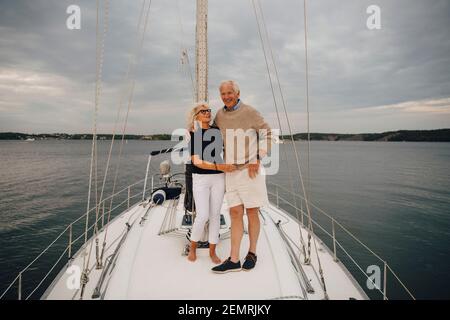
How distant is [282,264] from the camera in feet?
8.81

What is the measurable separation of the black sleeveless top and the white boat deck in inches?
47.7

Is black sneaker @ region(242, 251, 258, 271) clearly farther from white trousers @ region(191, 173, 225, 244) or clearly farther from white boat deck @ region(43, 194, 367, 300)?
white trousers @ region(191, 173, 225, 244)

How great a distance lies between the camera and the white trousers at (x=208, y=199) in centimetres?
271

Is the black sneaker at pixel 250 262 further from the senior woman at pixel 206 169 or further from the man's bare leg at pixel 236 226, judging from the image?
the senior woman at pixel 206 169

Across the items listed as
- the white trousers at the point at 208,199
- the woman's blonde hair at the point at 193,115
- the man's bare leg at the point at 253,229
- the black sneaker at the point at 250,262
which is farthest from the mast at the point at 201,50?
the black sneaker at the point at 250,262

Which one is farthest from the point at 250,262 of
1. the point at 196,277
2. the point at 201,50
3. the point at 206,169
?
the point at 201,50

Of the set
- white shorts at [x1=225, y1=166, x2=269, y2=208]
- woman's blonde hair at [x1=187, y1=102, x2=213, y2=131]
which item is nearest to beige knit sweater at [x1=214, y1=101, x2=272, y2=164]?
white shorts at [x1=225, y1=166, x2=269, y2=208]

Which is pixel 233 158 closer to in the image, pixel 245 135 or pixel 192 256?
pixel 245 135

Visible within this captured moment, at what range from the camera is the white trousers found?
8.91 ft

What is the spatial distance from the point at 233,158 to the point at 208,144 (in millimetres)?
298

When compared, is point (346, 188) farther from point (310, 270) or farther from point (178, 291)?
point (178, 291)

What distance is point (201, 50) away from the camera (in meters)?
3.83
